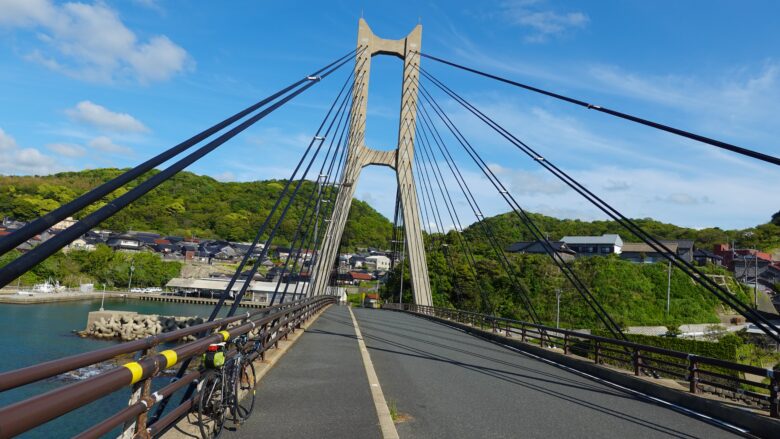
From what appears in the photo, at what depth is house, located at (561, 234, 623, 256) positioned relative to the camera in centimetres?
9156

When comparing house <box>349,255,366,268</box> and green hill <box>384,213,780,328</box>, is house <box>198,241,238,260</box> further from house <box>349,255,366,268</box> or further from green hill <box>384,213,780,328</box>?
green hill <box>384,213,780,328</box>

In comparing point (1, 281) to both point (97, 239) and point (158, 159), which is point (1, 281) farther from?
point (97, 239)

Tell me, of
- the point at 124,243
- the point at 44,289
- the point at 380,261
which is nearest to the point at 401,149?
the point at 44,289

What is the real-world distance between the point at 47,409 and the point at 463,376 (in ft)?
31.7

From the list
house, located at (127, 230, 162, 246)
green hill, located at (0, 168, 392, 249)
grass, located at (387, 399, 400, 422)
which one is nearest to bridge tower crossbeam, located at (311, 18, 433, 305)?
grass, located at (387, 399, 400, 422)

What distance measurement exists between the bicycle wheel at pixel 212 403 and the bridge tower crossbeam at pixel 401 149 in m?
28.4

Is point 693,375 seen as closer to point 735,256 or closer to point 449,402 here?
point 449,402

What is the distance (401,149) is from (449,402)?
2967 cm

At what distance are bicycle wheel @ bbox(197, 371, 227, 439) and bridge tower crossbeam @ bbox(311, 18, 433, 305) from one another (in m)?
28.4

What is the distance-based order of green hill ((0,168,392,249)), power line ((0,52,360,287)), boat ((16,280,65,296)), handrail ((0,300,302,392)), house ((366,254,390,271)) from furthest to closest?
house ((366,254,390,271))
green hill ((0,168,392,249))
boat ((16,280,65,296))
power line ((0,52,360,287))
handrail ((0,300,302,392))

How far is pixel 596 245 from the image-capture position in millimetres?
93000

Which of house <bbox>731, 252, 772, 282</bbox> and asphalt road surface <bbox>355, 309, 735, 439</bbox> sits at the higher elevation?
house <bbox>731, 252, 772, 282</bbox>

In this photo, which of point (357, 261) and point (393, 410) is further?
point (357, 261)

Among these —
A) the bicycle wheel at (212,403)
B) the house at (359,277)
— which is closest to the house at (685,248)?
the house at (359,277)
